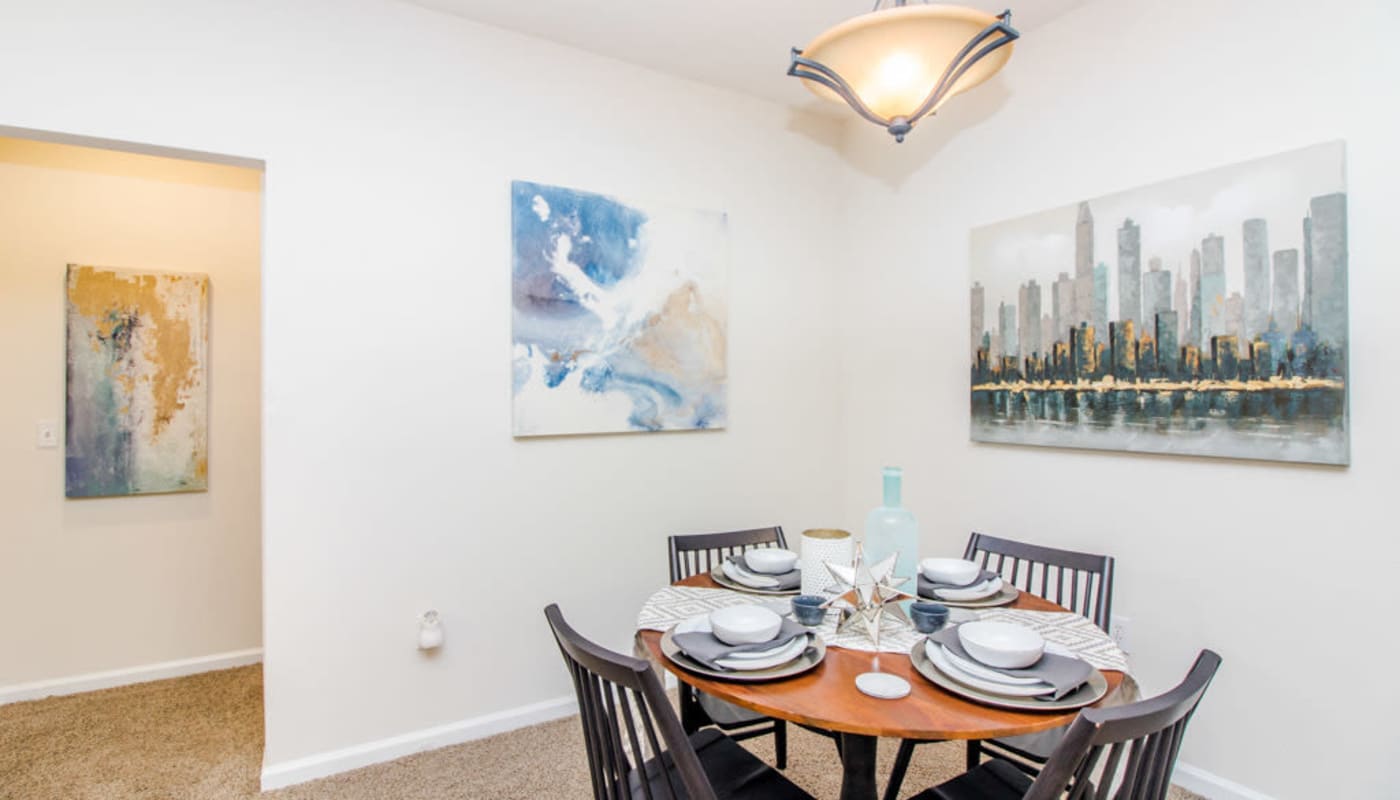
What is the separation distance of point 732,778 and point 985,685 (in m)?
0.59

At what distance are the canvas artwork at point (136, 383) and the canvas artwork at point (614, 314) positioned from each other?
1.62 metres

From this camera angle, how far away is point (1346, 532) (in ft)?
6.07

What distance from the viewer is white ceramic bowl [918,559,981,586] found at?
1.79 meters

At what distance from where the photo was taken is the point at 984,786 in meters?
1.46

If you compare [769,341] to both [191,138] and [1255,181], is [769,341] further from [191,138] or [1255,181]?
[191,138]

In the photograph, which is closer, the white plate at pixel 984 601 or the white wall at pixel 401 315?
the white plate at pixel 984 601

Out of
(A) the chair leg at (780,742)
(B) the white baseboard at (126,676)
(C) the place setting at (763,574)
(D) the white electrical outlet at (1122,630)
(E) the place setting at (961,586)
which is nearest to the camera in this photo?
(E) the place setting at (961,586)

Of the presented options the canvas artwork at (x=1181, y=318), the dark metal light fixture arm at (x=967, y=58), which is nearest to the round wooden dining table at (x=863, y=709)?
the canvas artwork at (x=1181, y=318)

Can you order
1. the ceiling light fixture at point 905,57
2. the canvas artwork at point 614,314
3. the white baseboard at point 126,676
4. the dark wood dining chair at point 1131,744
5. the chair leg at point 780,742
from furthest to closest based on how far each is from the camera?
the white baseboard at point 126,676 < the canvas artwork at point 614,314 < the chair leg at point 780,742 < the ceiling light fixture at point 905,57 < the dark wood dining chair at point 1131,744

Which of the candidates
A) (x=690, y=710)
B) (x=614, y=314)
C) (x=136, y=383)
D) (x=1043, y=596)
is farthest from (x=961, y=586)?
(x=136, y=383)

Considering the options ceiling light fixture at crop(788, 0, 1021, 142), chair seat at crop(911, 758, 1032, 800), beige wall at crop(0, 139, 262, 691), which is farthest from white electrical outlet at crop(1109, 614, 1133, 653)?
beige wall at crop(0, 139, 262, 691)

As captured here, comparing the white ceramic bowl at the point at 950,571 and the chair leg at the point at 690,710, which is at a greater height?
the white ceramic bowl at the point at 950,571

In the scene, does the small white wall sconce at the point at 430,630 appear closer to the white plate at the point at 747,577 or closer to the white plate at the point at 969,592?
the white plate at the point at 747,577

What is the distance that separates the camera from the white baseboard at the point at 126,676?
107 inches
